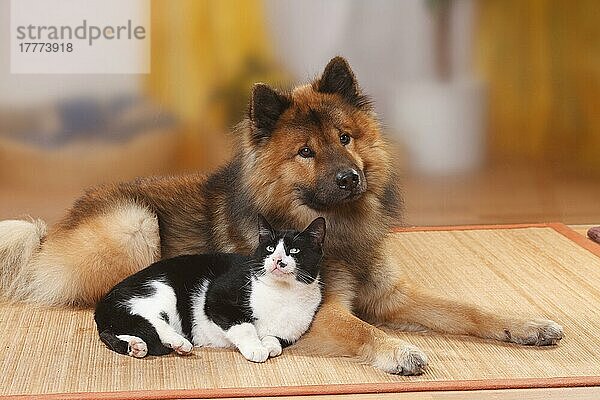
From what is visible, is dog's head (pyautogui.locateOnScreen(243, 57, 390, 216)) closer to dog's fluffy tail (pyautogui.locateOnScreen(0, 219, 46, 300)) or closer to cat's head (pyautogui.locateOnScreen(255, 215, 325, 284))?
cat's head (pyautogui.locateOnScreen(255, 215, 325, 284))

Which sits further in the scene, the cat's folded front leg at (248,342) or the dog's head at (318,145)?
the dog's head at (318,145)

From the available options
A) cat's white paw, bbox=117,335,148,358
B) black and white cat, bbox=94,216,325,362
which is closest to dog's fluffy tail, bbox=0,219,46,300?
black and white cat, bbox=94,216,325,362

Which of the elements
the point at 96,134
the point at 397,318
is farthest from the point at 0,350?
the point at 96,134

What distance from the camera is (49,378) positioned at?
2.51m

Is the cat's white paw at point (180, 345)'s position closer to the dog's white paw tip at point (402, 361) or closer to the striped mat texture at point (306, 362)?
the striped mat texture at point (306, 362)

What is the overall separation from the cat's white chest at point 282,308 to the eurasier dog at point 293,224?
0.14 feet

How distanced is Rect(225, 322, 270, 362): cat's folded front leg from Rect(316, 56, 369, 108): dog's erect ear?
74cm

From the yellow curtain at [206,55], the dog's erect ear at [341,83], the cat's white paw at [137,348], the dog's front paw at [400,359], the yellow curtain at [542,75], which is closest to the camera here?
the dog's front paw at [400,359]

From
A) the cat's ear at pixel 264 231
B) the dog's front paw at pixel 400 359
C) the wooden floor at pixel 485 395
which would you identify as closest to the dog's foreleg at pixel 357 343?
the dog's front paw at pixel 400 359

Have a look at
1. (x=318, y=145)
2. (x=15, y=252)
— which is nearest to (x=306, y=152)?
(x=318, y=145)

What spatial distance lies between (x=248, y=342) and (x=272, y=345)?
0.07 meters

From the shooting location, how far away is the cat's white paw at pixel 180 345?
260cm

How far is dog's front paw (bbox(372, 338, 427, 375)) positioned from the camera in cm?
249

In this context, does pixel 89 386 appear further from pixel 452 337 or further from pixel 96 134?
pixel 96 134
